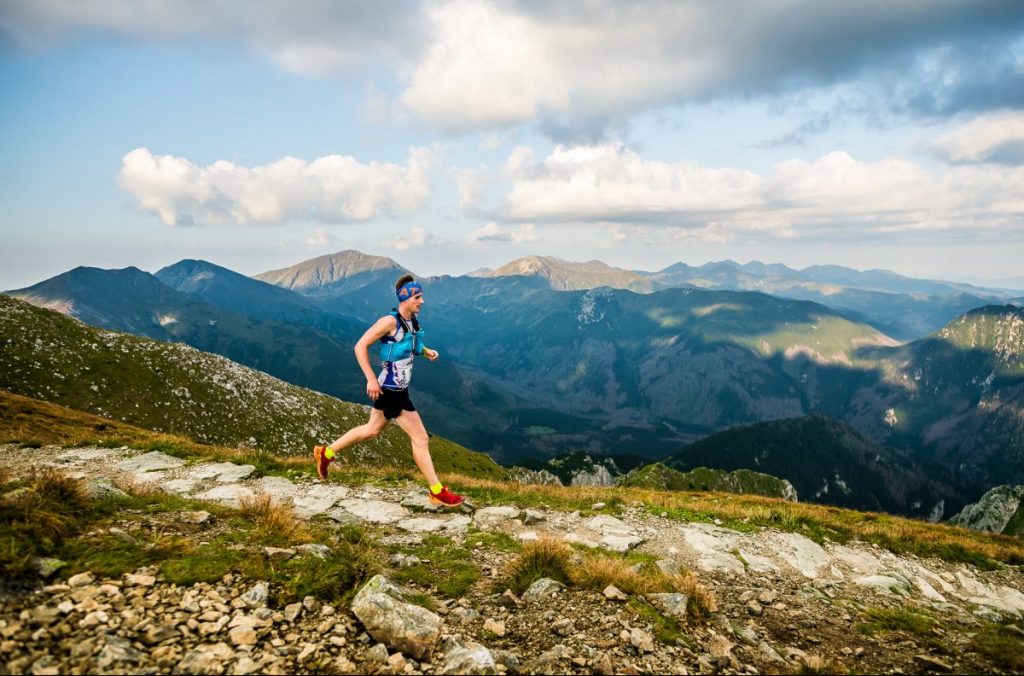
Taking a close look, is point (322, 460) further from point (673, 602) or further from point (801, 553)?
point (801, 553)

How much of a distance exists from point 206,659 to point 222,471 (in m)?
11.2

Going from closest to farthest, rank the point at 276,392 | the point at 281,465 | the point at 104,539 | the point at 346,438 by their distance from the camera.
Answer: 1. the point at 104,539
2. the point at 346,438
3. the point at 281,465
4. the point at 276,392

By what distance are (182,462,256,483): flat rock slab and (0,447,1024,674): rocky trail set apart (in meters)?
2.44

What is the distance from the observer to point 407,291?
35.4ft

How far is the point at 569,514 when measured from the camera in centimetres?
1292

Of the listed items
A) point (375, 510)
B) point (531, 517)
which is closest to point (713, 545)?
point (531, 517)

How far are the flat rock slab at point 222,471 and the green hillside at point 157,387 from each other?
62.4m

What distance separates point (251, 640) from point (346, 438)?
6912 mm

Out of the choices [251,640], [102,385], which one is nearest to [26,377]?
[102,385]

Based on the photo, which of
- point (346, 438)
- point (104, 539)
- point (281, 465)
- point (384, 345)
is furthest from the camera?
point (281, 465)

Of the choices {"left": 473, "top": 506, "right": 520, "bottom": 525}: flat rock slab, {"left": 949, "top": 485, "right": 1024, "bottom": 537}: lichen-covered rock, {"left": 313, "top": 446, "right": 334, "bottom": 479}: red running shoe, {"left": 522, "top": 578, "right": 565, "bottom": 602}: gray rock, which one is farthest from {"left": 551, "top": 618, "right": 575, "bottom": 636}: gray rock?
{"left": 949, "top": 485, "right": 1024, "bottom": 537}: lichen-covered rock

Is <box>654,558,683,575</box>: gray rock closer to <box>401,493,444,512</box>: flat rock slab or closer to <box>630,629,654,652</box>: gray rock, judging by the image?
<box>630,629,654,652</box>: gray rock

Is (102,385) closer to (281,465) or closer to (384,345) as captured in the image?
(281,465)

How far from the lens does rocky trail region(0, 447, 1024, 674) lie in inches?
174
